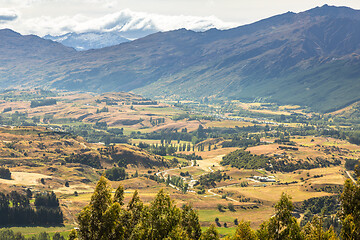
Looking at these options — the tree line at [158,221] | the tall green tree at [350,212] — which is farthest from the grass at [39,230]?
the tall green tree at [350,212]

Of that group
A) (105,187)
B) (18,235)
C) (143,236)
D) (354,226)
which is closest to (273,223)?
(354,226)

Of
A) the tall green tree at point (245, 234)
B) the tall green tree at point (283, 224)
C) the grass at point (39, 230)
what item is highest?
the tall green tree at point (283, 224)

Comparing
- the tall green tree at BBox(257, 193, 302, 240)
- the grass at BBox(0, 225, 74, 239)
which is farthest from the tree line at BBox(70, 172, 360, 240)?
the grass at BBox(0, 225, 74, 239)

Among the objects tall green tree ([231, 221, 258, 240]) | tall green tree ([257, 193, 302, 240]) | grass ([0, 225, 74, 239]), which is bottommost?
grass ([0, 225, 74, 239])

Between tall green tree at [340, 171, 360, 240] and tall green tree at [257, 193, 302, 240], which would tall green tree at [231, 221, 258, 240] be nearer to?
tall green tree at [257, 193, 302, 240]

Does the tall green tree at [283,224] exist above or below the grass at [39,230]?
above

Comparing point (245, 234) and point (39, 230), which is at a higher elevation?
point (245, 234)

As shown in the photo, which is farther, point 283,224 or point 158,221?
point 283,224

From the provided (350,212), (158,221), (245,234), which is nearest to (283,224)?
(245,234)

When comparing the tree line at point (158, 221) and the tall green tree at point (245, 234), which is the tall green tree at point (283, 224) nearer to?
the tree line at point (158, 221)

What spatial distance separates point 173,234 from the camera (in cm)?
5725

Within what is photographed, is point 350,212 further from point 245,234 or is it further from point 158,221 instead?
point 158,221

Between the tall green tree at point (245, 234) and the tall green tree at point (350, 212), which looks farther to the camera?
the tall green tree at point (245, 234)

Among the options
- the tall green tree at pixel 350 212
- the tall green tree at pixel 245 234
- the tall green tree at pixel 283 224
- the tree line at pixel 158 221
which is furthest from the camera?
the tall green tree at pixel 245 234
